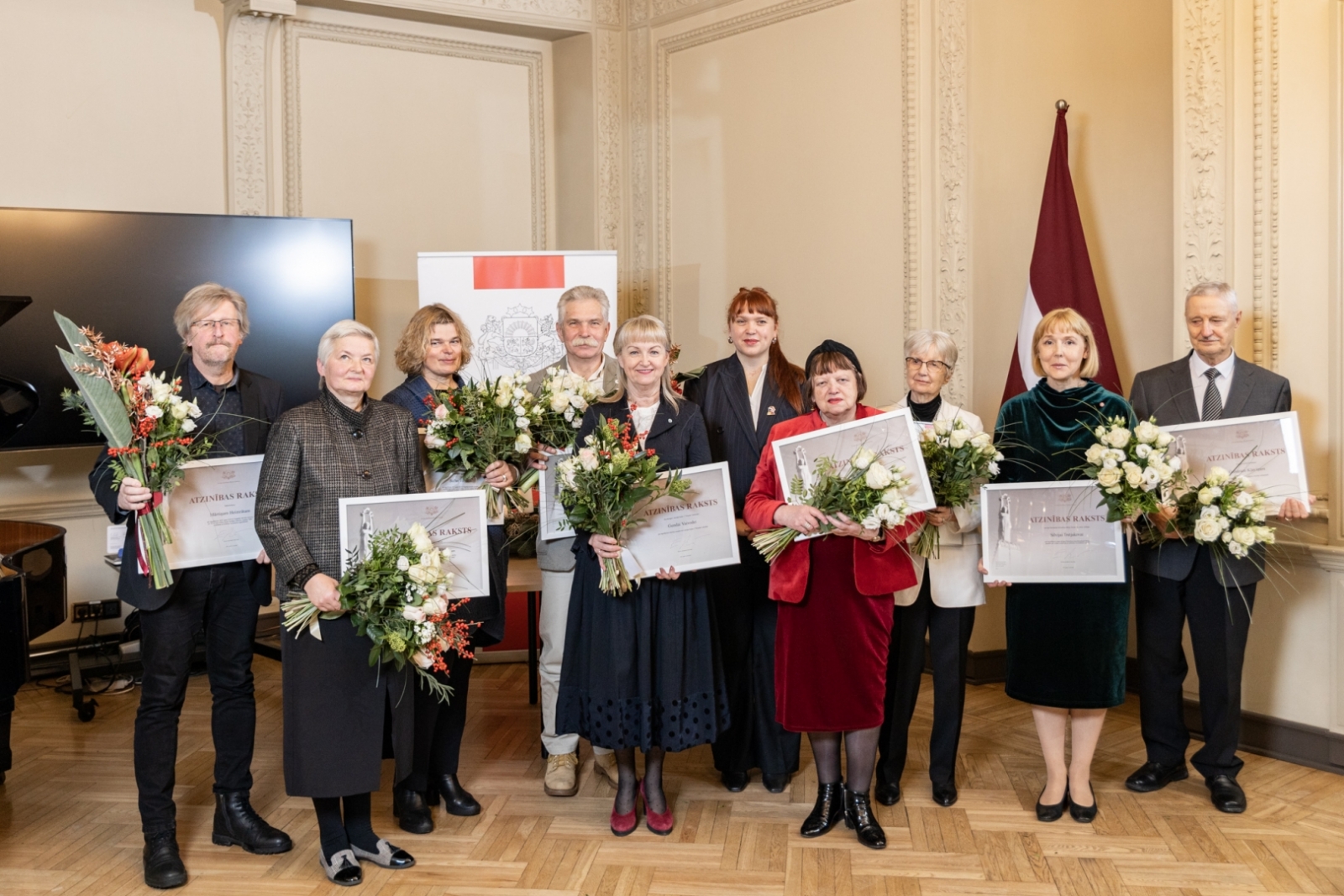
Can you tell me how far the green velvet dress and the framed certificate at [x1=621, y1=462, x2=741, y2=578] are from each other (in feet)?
3.29

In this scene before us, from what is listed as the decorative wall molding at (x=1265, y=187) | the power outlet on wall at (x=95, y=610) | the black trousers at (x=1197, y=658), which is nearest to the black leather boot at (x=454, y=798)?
the black trousers at (x=1197, y=658)

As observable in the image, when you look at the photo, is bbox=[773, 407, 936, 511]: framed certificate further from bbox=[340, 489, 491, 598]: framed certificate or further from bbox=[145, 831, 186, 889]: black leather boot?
bbox=[145, 831, 186, 889]: black leather boot

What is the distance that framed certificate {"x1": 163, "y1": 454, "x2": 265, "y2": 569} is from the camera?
3.33m

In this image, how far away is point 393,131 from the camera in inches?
265

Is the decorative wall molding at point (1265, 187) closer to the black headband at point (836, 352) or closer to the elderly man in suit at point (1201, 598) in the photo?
the elderly man in suit at point (1201, 598)

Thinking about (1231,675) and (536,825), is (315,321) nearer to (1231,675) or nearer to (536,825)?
(536,825)

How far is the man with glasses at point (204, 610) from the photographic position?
11.1ft

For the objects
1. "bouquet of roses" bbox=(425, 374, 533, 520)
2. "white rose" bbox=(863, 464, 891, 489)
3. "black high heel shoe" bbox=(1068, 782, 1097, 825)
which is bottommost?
"black high heel shoe" bbox=(1068, 782, 1097, 825)

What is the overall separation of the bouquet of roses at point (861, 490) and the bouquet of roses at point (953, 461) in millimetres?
299

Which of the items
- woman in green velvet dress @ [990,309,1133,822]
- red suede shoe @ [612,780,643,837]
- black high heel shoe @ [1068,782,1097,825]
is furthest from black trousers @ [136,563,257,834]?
black high heel shoe @ [1068,782,1097,825]

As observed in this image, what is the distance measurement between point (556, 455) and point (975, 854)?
1822 mm

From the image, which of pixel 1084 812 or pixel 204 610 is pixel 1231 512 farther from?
pixel 204 610

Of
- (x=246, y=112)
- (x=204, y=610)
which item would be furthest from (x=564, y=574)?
(x=246, y=112)

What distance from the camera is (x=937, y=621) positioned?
4.00 metres
